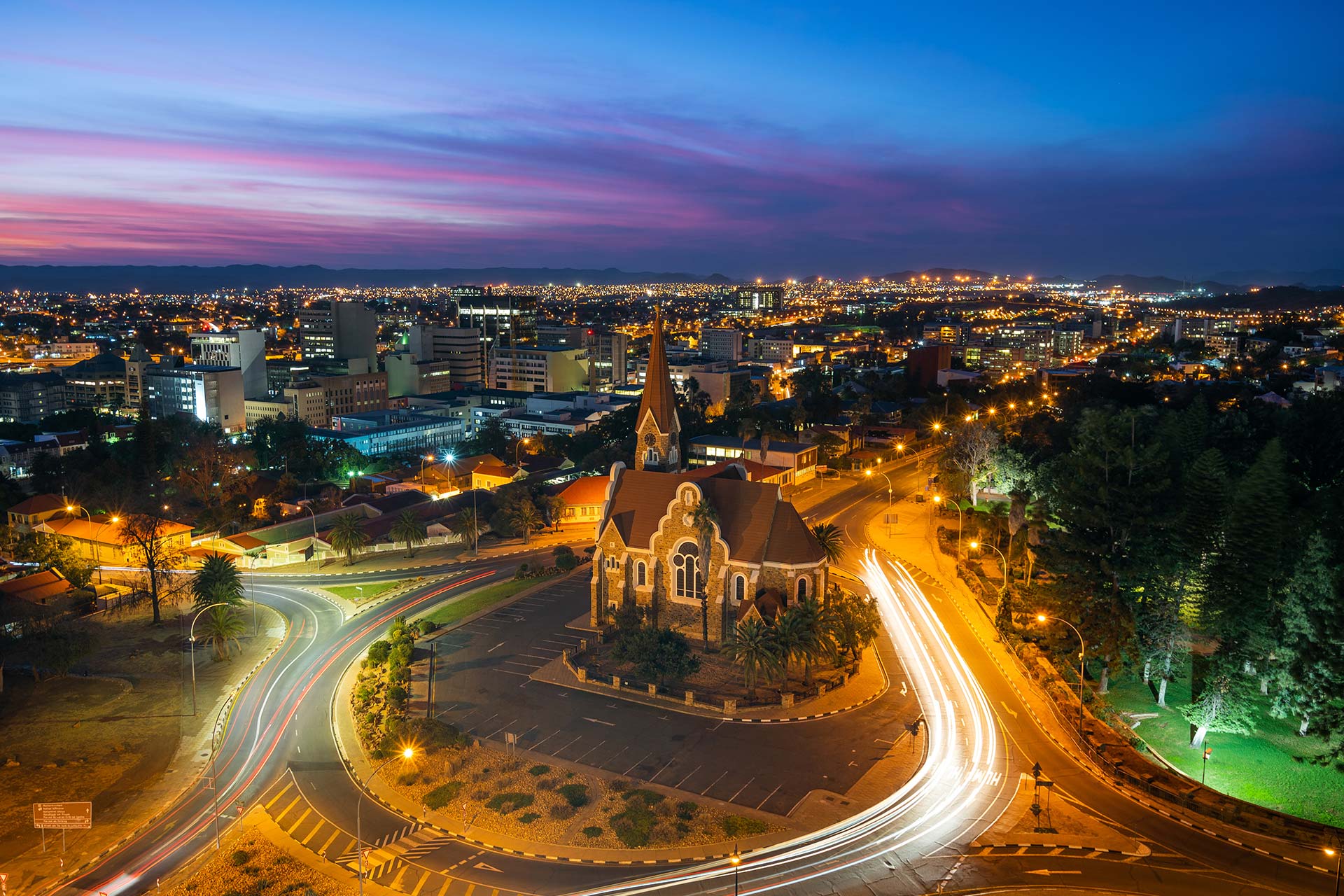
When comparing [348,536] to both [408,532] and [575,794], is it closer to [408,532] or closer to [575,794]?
[408,532]

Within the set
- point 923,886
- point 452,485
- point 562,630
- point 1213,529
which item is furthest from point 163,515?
point 1213,529

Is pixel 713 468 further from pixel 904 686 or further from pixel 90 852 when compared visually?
pixel 90 852

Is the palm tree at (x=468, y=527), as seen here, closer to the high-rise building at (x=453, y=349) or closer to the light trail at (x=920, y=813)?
the light trail at (x=920, y=813)

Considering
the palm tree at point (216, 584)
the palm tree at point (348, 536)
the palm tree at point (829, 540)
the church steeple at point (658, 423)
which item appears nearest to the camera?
the palm tree at point (829, 540)

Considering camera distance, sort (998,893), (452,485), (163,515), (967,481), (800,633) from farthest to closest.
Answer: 1. (452,485)
2. (967,481)
3. (163,515)
4. (800,633)
5. (998,893)

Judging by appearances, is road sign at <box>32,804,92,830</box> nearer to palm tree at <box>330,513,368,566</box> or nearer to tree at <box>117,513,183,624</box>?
tree at <box>117,513,183,624</box>

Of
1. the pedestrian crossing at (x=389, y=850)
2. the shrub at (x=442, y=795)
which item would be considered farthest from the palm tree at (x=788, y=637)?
the pedestrian crossing at (x=389, y=850)

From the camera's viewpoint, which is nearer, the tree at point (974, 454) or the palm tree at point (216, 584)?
the palm tree at point (216, 584)
